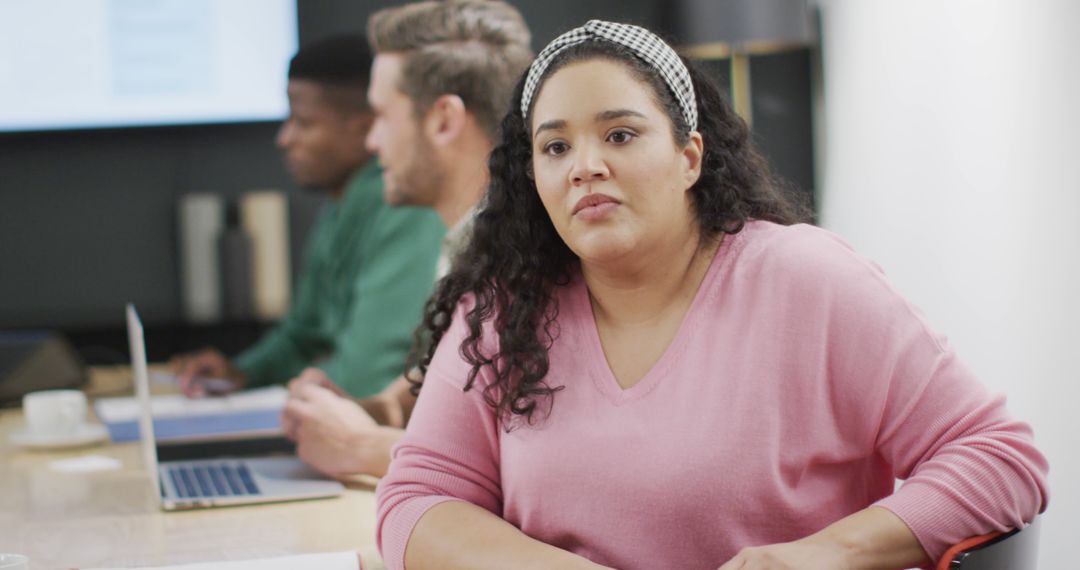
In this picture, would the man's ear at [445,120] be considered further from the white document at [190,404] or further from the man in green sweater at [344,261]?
the white document at [190,404]

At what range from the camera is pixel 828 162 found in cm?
364

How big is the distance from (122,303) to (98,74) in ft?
2.31

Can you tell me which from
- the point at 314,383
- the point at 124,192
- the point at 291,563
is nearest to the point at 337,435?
the point at 314,383

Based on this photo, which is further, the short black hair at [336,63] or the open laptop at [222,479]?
the short black hair at [336,63]

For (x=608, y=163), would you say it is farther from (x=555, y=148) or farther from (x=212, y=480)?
(x=212, y=480)

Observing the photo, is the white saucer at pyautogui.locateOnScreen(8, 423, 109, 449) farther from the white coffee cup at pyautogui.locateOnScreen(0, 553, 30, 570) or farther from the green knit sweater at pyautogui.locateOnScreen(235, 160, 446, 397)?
the white coffee cup at pyautogui.locateOnScreen(0, 553, 30, 570)

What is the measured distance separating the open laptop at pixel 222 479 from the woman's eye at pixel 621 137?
0.70m

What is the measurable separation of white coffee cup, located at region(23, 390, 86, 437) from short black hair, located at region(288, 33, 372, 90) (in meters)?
0.88

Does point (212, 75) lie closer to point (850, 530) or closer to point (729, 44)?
point (729, 44)

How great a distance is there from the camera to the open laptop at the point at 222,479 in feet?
5.56

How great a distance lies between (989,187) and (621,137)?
1.27 metres

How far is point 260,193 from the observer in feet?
12.3

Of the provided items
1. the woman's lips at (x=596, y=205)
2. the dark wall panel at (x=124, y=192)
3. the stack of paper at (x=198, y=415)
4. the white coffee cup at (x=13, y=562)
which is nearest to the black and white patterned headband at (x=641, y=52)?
the woman's lips at (x=596, y=205)

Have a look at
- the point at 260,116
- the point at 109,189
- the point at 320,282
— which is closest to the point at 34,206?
the point at 109,189
